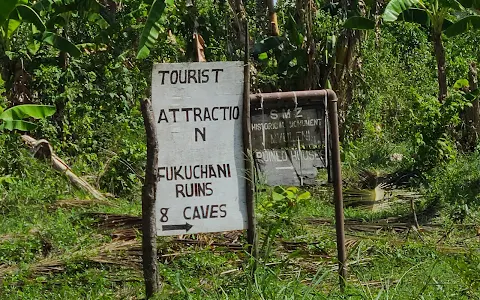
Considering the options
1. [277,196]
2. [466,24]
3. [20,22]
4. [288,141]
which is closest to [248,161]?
[288,141]

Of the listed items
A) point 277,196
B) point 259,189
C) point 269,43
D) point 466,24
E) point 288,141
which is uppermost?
point 269,43

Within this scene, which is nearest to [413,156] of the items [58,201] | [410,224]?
[410,224]

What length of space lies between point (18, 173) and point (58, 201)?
1098mm

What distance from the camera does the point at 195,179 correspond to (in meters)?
4.52

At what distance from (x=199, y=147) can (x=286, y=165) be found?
0.65 meters

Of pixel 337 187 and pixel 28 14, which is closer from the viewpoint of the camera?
pixel 337 187

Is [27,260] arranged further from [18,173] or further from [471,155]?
[471,155]

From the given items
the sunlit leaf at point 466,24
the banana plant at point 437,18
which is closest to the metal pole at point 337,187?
the banana plant at point 437,18

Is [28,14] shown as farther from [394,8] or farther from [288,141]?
[394,8]

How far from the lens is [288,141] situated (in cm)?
489

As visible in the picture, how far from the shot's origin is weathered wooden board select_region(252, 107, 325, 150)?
487 centimetres

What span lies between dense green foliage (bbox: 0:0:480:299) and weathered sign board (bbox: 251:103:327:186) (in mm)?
541

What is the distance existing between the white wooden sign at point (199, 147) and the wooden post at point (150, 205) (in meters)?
0.12

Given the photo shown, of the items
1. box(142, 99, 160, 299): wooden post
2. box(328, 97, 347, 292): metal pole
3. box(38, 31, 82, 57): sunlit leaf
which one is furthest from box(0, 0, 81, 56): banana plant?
box(328, 97, 347, 292): metal pole
